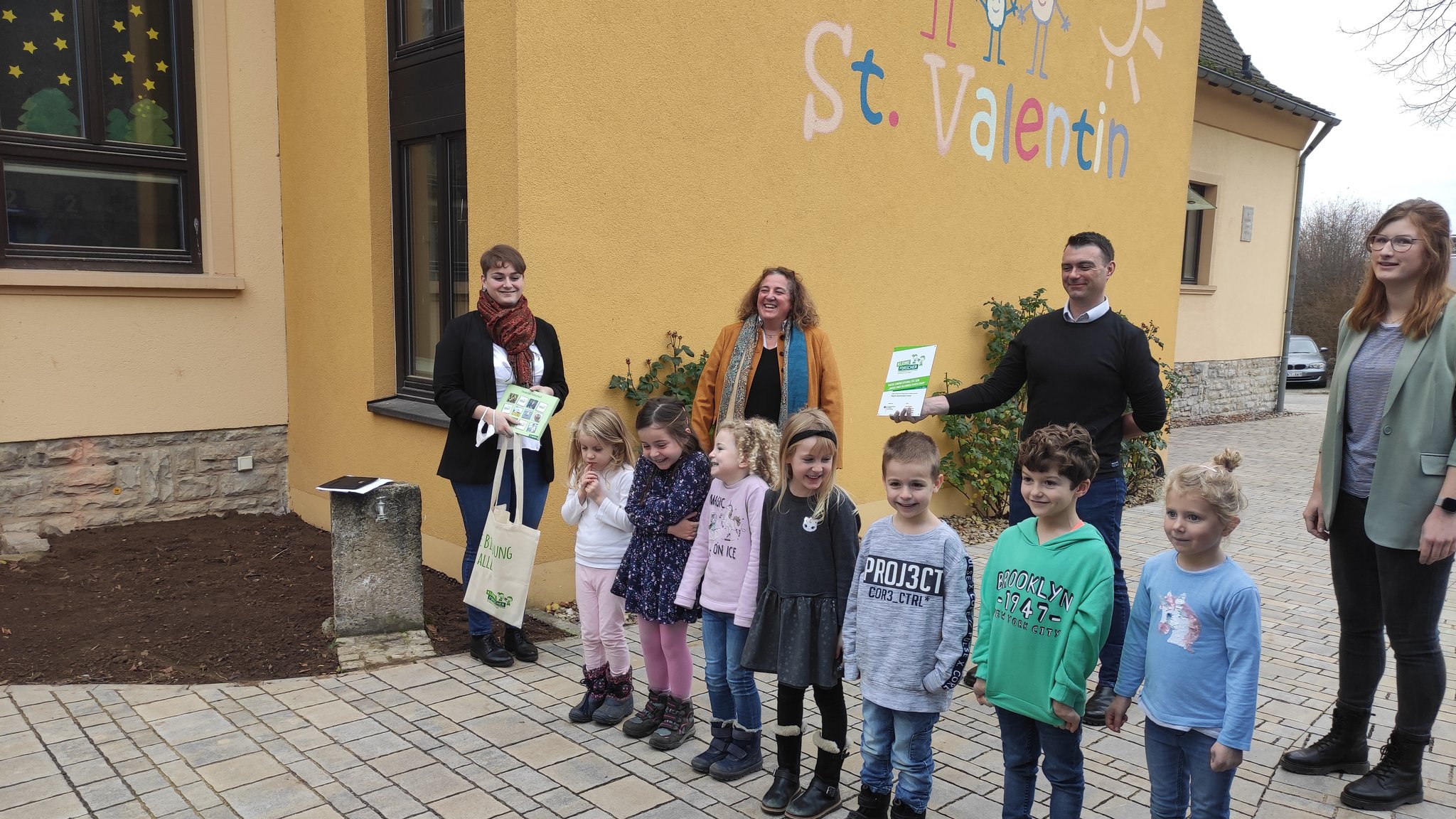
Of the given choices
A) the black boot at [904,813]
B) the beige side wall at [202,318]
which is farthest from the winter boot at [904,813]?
the beige side wall at [202,318]

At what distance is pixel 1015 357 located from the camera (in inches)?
171

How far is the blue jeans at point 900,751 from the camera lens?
10.00 ft

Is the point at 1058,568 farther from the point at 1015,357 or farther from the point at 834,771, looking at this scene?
the point at 1015,357

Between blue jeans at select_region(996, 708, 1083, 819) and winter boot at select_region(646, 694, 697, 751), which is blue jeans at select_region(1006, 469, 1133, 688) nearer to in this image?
blue jeans at select_region(996, 708, 1083, 819)

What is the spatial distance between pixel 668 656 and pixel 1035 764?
1439 mm

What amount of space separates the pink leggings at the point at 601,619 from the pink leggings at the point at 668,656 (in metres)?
0.13

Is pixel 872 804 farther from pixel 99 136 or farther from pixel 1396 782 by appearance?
pixel 99 136

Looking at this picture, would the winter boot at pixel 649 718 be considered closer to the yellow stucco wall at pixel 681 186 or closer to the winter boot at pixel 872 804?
the winter boot at pixel 872 804

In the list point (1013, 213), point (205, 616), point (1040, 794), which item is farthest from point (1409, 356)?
point (205, 616)

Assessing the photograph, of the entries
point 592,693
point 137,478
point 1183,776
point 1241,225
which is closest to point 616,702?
point 592,693

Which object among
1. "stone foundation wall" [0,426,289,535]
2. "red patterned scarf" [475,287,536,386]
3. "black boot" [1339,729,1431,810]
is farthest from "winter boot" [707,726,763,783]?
Answer: "stone foundation wall" [0,426,289,535]

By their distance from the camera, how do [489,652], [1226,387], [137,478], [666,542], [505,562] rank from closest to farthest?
[666,542] < [505,562] < [489,652] < [137,478] < [1226,387]

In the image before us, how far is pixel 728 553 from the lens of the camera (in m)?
3.55

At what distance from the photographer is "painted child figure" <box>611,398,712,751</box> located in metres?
3.72
